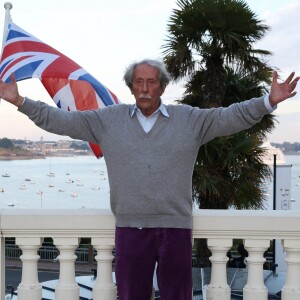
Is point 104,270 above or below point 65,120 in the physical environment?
below

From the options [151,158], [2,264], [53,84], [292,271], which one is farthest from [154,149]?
[53,84]

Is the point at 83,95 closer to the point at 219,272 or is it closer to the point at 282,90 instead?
the point at 219,272

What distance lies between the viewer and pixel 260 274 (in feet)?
10.9

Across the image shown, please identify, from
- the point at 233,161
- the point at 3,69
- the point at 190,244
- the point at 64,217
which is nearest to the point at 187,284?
the point at 190,244

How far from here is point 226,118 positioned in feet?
9.61

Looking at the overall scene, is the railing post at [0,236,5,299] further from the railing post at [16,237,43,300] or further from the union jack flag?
the union jack flag

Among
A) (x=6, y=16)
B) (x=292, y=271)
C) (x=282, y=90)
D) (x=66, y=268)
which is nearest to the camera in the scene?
(x=282, y=90)

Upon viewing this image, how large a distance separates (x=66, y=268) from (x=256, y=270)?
1.05 metres

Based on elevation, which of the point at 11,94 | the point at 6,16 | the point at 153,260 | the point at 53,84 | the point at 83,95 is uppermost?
the point at 6,16

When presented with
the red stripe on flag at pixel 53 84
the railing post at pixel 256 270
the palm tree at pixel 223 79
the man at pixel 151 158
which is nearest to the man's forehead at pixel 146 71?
the man at pixel 151 158

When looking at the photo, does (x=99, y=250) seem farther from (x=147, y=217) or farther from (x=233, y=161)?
(x=233, y=161)

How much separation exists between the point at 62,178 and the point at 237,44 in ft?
337

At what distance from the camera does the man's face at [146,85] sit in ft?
9.75

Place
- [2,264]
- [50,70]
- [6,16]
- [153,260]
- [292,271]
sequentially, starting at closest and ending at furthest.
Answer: [153,260] → [292,271] → [2,264] → [50,70] → [6,16]
